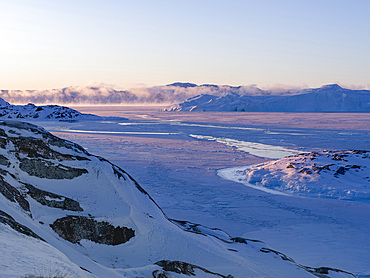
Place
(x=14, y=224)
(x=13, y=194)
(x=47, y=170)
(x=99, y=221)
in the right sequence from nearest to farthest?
(x=14, y=224), (x=13, y=194), (x=99, y=221), (x=47, y=170)

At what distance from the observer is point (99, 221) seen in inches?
159

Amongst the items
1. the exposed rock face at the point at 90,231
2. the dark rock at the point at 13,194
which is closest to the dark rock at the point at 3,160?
the dark rock at the point at 13,194

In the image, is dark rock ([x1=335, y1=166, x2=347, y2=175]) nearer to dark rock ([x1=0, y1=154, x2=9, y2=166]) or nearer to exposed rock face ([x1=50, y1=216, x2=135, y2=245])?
exposed rock face ([x1=50, y1=216, x2=135, y2=245])

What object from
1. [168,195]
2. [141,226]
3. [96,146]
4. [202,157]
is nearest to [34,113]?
[96,146]

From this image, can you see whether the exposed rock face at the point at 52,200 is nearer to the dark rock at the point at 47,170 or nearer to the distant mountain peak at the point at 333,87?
the dark rock at the point at 47,170

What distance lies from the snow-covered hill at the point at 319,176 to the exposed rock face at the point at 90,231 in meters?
6.29

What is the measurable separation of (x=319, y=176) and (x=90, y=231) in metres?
7.57

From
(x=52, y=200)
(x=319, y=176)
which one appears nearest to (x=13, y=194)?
(x=52, y=200)

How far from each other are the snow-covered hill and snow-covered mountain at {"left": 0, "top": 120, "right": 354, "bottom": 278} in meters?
4.71

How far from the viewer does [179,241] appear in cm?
418

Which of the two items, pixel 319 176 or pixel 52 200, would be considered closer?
pixel 52 200

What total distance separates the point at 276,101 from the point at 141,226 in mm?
81459

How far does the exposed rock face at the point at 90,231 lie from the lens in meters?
3.79

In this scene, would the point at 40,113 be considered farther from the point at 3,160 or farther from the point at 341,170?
the point at 3,160
